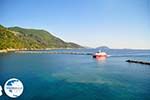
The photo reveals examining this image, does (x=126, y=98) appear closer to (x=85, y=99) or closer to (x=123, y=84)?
(x=85, y=99)

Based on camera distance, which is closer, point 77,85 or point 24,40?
point 77,85

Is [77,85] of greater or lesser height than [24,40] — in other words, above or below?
below

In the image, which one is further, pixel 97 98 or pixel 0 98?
pixel 97 98

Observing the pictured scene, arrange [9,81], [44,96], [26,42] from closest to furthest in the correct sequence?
[9,81] < [44,96] < [26,42]

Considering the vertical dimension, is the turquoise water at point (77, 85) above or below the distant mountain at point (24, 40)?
below

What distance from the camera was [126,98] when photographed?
3006 millimetres

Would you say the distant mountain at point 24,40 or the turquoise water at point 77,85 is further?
the distant mountain at point 24,40

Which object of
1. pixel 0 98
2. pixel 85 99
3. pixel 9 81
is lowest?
pixel 85 99

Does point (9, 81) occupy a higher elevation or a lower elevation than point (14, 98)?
higher

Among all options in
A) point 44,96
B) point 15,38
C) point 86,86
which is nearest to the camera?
point 44,96

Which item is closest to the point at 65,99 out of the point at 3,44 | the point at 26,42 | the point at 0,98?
the point at 0,98

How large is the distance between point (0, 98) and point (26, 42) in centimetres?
3502

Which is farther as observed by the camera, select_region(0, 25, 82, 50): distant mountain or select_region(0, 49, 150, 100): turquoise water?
select_region(0, 25, 82, 50): distant mountain

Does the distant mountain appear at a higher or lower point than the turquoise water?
higher
